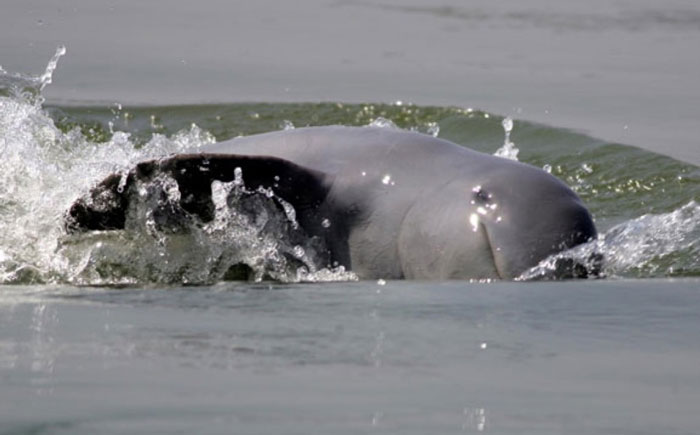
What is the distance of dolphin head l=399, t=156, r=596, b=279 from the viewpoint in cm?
517

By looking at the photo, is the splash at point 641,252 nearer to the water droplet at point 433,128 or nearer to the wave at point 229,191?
the wave at point 229,191

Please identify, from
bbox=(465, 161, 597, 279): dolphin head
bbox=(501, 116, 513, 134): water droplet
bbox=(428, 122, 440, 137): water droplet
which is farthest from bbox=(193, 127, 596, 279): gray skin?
bbox=(428, 122, 440, 137): water droplet

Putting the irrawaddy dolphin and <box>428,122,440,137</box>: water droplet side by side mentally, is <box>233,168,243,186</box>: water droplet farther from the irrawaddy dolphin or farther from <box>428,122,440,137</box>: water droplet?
<box>428,122,440,137</box>: water droplet

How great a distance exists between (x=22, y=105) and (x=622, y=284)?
4.73 m

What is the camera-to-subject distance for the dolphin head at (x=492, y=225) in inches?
203

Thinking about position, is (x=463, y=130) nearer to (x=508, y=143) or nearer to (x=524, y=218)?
(x=508, y=143)

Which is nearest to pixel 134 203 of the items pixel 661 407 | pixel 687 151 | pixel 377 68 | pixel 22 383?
pixel 22 383

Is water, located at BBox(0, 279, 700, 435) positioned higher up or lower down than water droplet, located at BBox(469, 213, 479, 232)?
higher up

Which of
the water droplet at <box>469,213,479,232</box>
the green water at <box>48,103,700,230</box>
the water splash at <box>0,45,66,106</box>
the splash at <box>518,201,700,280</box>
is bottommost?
the green water at <box>48,103,700,230</box>

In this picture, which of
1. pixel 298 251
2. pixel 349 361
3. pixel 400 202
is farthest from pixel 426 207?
pixel 349 361

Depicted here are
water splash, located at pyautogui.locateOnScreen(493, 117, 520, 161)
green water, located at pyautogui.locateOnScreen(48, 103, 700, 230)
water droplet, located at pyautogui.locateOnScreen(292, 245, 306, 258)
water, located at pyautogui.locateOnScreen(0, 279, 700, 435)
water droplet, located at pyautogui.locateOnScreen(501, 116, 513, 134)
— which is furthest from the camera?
water droplet, located at pyautogui.locateOnScreen(501, 116, 513, 134)

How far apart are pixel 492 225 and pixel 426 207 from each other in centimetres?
35

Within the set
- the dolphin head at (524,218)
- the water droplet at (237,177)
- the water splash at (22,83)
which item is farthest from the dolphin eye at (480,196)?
the water splash at (22,83)

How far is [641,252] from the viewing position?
6.21 m
